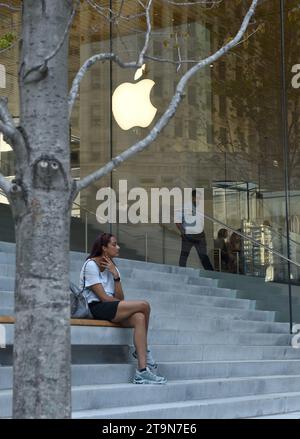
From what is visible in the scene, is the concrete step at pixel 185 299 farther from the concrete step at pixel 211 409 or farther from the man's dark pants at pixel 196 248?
the concrete step at pixel 211 409

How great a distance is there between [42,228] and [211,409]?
3609mm

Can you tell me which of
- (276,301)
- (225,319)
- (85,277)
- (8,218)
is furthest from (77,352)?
(8,218)

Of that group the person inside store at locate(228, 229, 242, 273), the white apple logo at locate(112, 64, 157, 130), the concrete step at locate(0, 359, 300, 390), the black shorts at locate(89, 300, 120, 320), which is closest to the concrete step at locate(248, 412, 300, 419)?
A: the concrete step at locate(0, 359, 300, 390)

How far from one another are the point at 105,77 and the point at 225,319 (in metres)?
6.91

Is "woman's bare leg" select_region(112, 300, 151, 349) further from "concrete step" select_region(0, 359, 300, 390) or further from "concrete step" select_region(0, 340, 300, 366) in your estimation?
"concrete step" select_region(0, 359, 300, 390)

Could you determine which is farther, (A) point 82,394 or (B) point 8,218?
(B) point 8,218

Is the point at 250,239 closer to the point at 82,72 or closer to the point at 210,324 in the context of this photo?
the point at 210,324

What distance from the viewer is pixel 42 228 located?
4.37 m

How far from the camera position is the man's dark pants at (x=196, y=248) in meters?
14.1

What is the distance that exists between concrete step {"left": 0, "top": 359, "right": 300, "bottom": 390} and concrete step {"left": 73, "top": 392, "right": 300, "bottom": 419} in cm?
46

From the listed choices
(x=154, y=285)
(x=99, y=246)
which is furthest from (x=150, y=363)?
(x=154, y=285)

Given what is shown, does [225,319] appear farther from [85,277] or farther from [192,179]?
[192,179]
